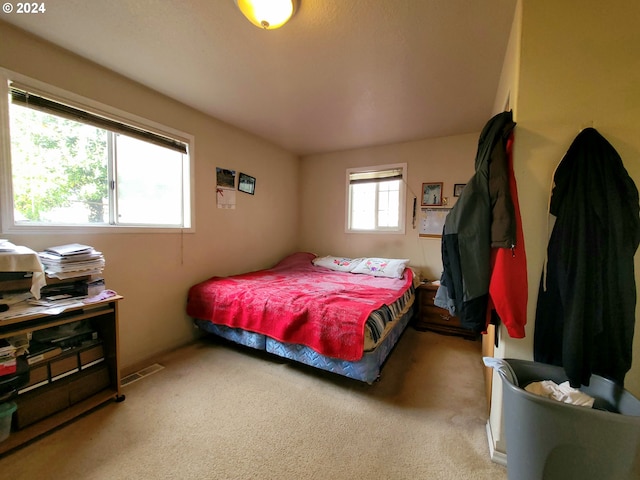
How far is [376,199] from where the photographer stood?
3789 mm

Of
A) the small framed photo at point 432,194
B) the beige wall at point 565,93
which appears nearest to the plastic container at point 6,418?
the beige wall at point 565,93

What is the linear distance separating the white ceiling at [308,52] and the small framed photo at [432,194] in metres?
0.86

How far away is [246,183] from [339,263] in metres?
1.67

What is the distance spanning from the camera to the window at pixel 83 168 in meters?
1.69

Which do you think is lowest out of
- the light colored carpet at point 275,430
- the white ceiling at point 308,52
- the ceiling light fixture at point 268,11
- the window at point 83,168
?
the light colored carpet at point 275,430

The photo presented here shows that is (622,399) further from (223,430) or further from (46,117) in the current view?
(46,117)

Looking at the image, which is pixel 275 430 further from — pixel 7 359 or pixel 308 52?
pixel 308 52

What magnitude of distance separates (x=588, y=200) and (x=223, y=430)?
2.19 metres

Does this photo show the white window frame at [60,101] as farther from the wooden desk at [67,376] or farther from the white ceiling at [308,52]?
the wooden desk at [67,376]

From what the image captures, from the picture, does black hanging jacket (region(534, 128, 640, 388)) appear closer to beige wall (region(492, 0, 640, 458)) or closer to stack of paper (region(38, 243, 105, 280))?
beige wall (region(492, 0, 640, 458))

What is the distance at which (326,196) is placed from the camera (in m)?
4.15

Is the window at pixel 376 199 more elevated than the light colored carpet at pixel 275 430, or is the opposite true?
the window at pixel 376 199

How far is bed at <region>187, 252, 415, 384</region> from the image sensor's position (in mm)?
1797

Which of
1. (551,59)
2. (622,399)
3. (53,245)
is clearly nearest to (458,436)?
(622,399)
